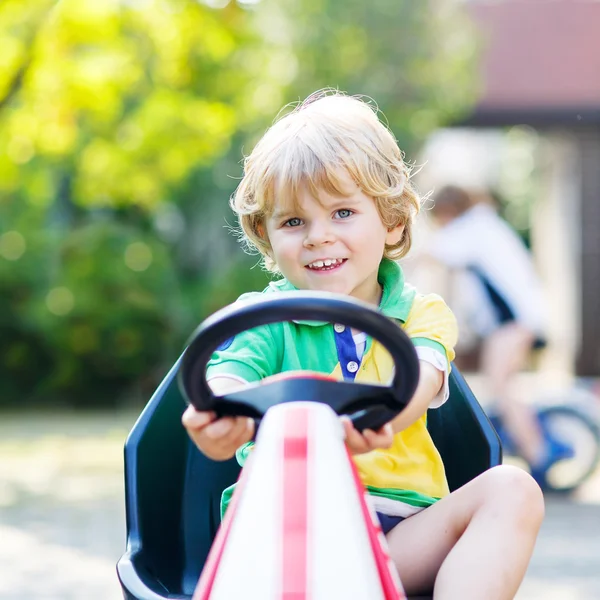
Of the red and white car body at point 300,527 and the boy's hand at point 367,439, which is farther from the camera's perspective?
the boy's hand at point 367,439

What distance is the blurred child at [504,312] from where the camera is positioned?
15.9 ft

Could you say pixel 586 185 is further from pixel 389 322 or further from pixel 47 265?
pixel 389 322

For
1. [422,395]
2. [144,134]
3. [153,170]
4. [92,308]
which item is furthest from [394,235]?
[92,308]

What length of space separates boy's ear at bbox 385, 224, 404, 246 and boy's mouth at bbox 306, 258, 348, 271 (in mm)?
158

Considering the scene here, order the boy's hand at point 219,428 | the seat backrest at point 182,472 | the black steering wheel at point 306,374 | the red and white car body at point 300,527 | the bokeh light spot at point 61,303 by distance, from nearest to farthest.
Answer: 1. the red and white car body at point 300,527
2. the black steering wheel at point 306,374
3. the boy's hand at point 219,428
4. the seat backrest at point 182,472
5. the bokeh light spot at point 61,303

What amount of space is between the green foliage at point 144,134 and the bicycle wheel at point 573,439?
2.55 meters

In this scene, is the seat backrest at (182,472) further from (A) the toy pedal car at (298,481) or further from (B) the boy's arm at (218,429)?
(B) the boy's arm at (218,429)

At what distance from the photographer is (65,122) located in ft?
20.3

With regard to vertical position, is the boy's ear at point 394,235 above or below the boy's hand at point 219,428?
above

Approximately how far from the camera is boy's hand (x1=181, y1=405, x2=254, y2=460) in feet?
4.75

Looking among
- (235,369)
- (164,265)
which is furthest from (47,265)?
(235,369)

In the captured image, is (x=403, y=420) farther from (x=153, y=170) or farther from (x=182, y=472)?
(x=153, y=170)

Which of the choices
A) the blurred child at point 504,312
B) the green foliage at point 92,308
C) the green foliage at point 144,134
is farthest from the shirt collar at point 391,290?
the green foliage at point 92,308

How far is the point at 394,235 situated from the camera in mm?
1930
